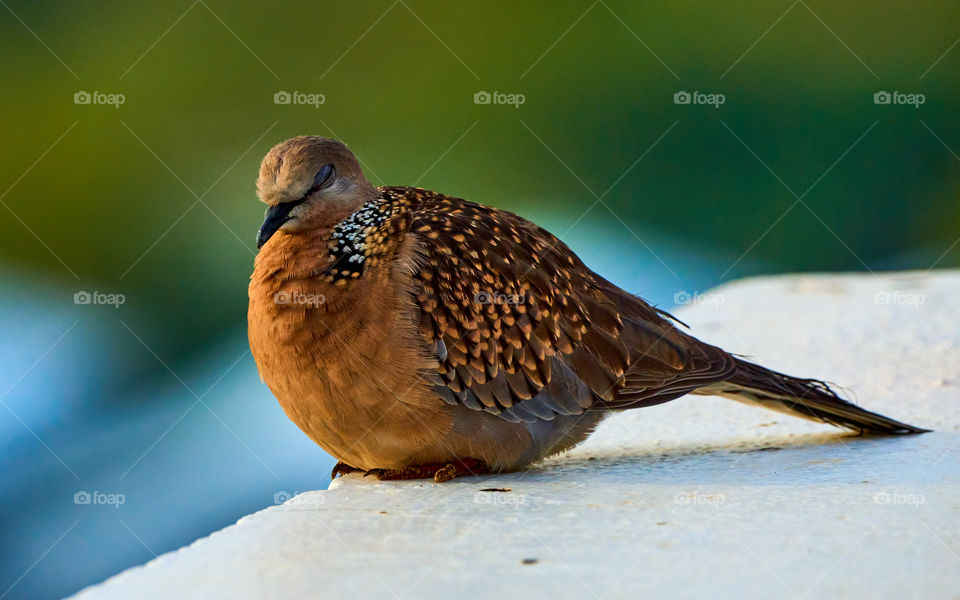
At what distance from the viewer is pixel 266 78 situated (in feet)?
22.5

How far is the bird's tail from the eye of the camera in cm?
296

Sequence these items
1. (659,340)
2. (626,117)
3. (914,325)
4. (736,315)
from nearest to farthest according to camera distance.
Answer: (659,340) < (914,325) < (736,315) < (626,117)

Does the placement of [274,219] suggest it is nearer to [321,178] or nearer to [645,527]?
[321,178]

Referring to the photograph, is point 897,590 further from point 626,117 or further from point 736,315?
point 626,117

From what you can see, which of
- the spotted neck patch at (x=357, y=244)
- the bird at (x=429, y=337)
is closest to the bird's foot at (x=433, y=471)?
the bird at (x=429, y=337)

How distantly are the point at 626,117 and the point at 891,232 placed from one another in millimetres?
2435

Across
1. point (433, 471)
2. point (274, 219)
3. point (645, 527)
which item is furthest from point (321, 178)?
point (645, 527)

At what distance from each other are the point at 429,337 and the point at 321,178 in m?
0.59

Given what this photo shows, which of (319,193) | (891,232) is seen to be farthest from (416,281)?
(891,232)

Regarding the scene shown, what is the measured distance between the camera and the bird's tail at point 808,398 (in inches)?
117

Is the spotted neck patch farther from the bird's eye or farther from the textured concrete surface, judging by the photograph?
the textured concrete surface

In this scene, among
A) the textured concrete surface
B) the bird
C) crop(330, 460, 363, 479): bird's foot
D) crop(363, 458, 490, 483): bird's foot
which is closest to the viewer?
the textured concrete surface

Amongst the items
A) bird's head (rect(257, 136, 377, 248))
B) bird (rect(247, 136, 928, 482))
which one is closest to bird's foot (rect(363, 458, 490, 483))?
bird (rect(247, 136, 928, 482))

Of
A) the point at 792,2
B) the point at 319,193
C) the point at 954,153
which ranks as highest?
the point at 792,2
